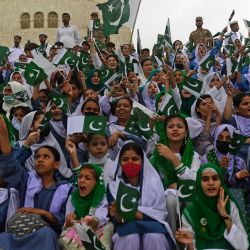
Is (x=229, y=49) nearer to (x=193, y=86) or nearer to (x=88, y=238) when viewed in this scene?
(x=193, y=86)

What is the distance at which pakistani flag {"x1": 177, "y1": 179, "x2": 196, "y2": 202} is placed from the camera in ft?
16.5

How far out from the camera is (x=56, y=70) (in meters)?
8.16

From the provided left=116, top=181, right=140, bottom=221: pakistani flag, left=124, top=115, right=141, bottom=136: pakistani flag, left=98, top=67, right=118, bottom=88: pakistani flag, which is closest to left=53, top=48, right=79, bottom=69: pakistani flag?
left=98, top=67, right=118, bottom=88: pakistani flag

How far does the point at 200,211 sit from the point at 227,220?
25 centimetres

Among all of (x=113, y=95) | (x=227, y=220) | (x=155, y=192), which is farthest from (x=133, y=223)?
(x=113, y=95)

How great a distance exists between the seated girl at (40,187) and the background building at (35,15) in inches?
885

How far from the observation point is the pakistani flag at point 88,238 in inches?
171

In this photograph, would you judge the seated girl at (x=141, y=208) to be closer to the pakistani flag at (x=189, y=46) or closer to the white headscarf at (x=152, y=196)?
the white headscarf at (x=152, y=196)

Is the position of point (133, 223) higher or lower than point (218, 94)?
lower

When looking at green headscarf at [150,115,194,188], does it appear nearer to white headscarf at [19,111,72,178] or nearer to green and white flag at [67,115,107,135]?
green and white flag at [67,115,107,135]

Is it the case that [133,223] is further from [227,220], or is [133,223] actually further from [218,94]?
[218,94]

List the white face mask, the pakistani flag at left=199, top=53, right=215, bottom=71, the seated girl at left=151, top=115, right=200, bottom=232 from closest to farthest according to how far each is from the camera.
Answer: the seated girl at left=151, top=115, right=200, bottom=232, the white face mask, the pakistani flag at left=199, top=53, right=215, bottom=71

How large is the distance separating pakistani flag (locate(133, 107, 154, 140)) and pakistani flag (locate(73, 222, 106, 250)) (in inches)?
81.4

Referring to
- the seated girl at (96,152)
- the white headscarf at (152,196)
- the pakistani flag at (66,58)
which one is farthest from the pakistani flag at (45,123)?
the pakistani flag at (66,58)
